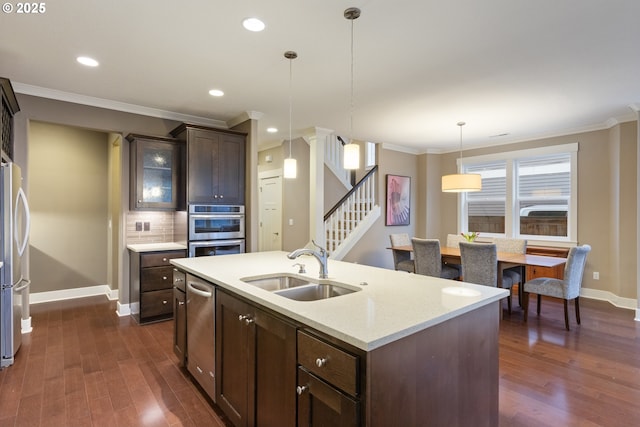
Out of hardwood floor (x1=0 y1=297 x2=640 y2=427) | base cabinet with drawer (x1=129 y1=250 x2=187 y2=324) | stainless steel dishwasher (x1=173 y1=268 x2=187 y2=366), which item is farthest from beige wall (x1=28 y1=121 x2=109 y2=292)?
stainless steel dishwasher (x1=173 y1=268 x2=187 y2=366)

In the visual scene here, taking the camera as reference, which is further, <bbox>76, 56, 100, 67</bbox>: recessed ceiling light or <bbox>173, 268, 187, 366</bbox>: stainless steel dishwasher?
<bbox>76, 56, 100, 67</bbox>: recessed ceiling light

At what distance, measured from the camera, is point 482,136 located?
5660 millimetres

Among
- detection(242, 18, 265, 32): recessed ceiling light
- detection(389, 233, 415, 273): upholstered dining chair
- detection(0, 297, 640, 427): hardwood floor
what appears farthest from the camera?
detection(389, 233, 415, 273): upholstered dining chair

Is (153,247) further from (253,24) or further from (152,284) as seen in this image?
(253,24)

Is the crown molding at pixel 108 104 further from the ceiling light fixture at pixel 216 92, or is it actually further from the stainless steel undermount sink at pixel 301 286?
the stainless steel undermount sink at pixel 301 286

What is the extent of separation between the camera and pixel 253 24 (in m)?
2.32

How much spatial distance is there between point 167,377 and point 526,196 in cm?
591

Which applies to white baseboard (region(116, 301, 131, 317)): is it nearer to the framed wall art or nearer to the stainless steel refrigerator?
the stainless steel refrigerator

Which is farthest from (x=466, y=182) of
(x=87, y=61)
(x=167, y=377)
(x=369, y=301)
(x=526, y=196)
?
(x=87, y=61)

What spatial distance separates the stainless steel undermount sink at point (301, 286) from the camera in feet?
6.55

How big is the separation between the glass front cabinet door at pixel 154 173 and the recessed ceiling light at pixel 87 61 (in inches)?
42.8

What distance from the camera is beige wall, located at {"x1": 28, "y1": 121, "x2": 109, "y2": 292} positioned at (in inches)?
A: 183

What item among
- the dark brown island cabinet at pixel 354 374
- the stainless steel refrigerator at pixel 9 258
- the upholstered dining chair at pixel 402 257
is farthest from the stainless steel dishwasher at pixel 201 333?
the upholstered dining chair at pixel 402 257

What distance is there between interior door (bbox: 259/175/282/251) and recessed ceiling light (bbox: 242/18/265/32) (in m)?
3.98
